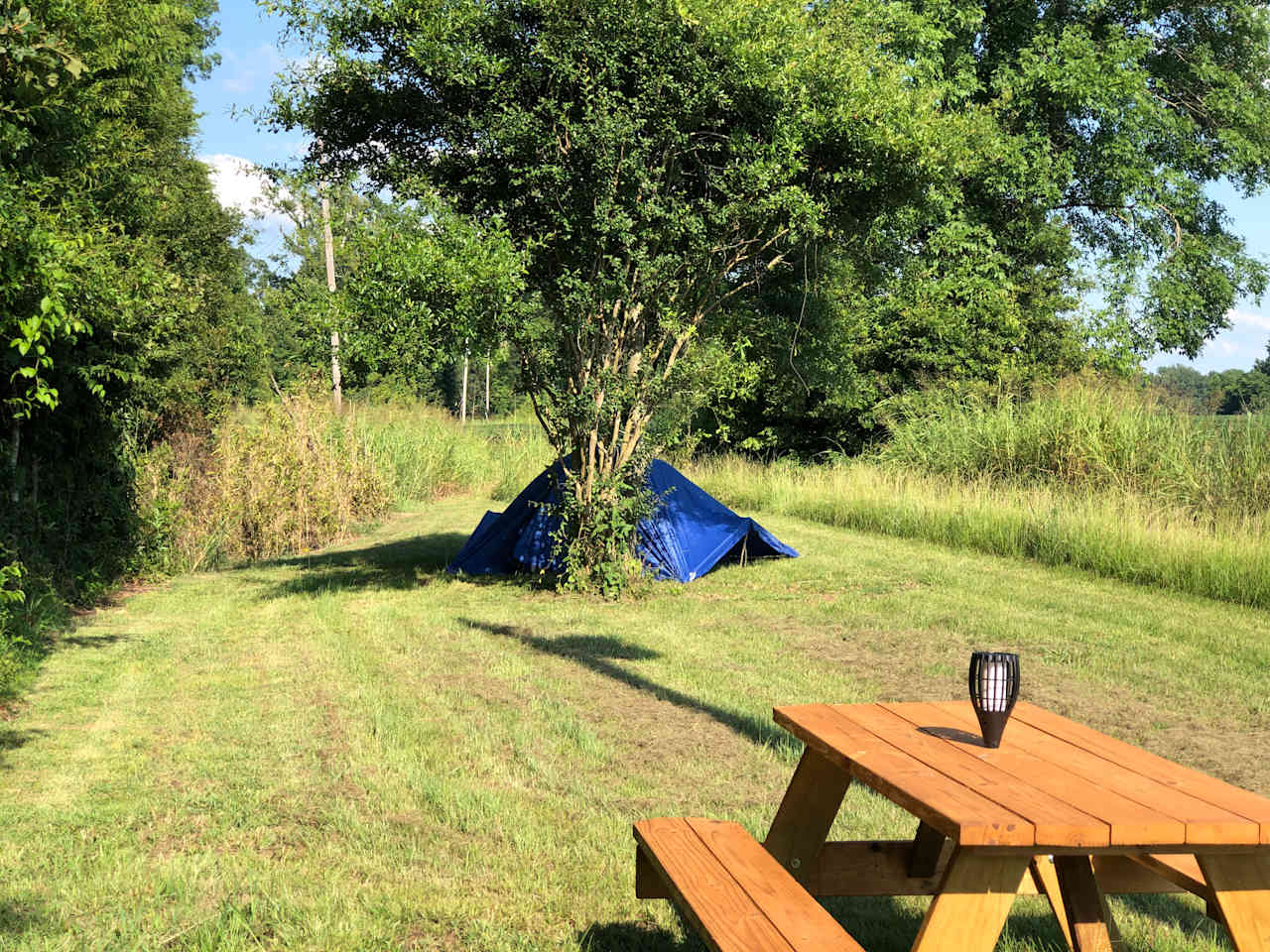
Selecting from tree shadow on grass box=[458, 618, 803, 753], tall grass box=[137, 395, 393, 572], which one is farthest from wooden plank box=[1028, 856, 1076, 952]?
tall grass box=[137, 395, 393, 572]

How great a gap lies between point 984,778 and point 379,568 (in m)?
10.1

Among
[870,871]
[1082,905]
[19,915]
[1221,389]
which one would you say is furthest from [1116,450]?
[1221,389]

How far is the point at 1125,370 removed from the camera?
2348 centimetres

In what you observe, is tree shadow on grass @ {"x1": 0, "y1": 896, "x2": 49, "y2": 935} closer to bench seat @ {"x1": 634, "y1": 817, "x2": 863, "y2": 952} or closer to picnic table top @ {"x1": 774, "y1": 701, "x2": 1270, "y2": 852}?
bench seat @ {"x1": 634, "y1": 817, "x2": 863, "y2": 952}

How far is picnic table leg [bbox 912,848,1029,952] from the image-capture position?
90.3 inches

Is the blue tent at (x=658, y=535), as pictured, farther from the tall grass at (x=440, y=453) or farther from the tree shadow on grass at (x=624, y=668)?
the tall grass at (x=440, y=453)

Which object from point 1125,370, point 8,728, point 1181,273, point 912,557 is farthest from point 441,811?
point 1181,273

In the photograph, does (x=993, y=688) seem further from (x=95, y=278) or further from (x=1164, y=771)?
(x=95, y=278)

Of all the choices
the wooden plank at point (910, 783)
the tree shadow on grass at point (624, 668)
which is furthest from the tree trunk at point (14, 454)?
the wooden plank at point (910, 783)

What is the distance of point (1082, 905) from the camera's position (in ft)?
9.17

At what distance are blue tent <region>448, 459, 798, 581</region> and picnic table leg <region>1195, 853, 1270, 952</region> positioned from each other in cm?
859

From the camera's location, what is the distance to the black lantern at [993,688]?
2.68 meters

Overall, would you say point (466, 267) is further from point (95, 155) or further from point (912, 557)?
point (912, 557)

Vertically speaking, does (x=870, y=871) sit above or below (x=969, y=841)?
below
